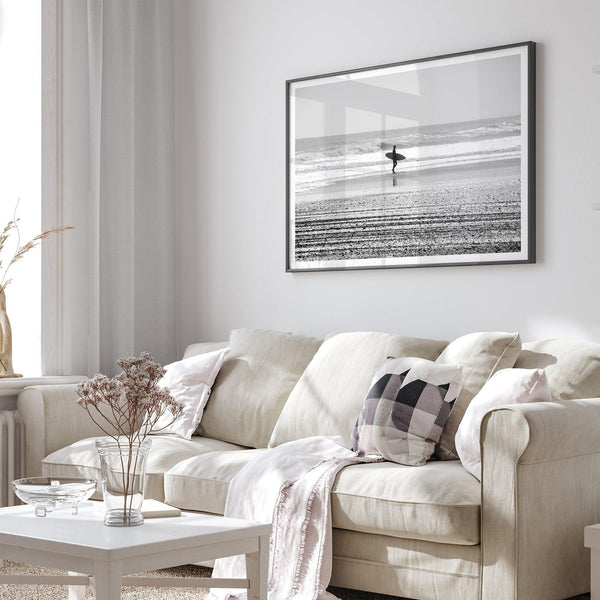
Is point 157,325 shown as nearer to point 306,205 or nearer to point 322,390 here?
point 306,205

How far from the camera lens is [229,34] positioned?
16.6 feet

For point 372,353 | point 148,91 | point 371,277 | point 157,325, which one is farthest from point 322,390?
point 148,91

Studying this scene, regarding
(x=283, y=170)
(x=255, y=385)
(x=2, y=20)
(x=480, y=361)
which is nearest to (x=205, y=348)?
(x=255, y=385)

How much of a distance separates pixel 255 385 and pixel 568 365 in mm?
1332

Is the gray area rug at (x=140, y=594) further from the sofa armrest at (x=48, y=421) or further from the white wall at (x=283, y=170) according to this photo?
the white wall at (x=283, y=170)

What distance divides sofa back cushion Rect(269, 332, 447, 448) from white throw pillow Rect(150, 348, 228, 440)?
15.5 inches

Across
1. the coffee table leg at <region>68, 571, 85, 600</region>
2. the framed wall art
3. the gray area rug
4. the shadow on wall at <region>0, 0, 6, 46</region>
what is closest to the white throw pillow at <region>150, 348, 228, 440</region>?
the framed wall art

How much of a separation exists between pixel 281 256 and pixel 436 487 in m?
2.01

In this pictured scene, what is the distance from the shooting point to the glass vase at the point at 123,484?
257 centimetres

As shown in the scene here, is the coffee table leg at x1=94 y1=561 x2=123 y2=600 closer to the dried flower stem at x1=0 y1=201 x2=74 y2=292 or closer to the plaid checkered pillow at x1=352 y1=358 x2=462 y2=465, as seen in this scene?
the plaid checkered pillow at x1=352 y1=358 x2=462 y2=465

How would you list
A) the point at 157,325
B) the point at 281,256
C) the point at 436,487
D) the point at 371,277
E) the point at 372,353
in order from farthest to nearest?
the point at 157,325, the point at 281,256, the point at 371,277, the point at 372,353, the point at 436,487

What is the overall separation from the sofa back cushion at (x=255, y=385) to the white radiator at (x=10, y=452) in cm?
75

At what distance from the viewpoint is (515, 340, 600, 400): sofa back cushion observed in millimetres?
3455

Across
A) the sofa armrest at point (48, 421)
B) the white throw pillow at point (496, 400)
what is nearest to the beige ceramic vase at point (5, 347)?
the sofa armrest at point (48, 421)
